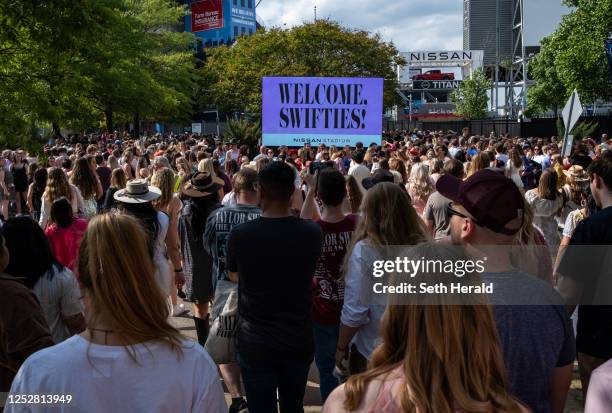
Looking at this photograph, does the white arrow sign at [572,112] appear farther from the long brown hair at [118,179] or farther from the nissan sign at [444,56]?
the nissan sign at [444,56]

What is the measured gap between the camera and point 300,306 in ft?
12.3

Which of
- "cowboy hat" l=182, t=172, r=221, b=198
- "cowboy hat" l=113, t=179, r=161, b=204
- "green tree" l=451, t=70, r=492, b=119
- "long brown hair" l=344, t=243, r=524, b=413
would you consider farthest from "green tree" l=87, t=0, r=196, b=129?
"green tree" l=451, t=70, r=492, b=119

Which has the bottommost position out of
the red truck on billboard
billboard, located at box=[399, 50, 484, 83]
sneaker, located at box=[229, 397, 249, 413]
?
sneaker, located at box=[229, 397, 249, 413]

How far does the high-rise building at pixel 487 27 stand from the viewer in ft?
326

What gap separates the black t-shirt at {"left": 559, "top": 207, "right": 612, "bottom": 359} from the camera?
3.60 meters

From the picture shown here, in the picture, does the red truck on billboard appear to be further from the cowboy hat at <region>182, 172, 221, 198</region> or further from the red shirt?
the red shirt

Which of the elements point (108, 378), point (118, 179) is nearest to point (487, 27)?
point (118, 179)

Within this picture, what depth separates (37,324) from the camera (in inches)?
116

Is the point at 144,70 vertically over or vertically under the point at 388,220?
over

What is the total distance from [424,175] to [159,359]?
5744 millimetres

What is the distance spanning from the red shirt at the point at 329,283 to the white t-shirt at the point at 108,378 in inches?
90.5

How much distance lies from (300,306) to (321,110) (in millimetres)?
10779

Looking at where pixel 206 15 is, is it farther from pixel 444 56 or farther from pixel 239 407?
pixel 239 407

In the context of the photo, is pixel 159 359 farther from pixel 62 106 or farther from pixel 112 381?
pixel 62 106
